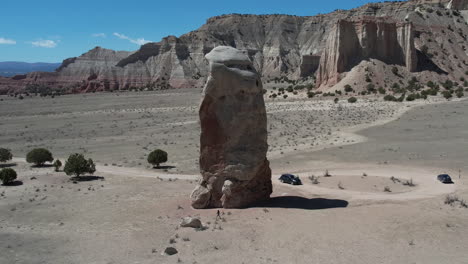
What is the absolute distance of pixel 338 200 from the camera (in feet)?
63.1

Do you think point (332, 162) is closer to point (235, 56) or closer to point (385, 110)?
point (235, 56)

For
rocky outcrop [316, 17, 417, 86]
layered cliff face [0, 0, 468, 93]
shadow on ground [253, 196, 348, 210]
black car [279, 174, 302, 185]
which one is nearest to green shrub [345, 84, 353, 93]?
rocky outcrop [316, 17, 417, 86]

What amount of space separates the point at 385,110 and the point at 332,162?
33325 millimetres

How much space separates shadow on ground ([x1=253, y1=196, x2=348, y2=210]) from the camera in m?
18.2

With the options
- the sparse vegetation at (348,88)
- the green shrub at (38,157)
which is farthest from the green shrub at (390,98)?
the green shrub at (38,157)

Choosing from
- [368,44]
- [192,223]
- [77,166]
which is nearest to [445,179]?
[192,223]

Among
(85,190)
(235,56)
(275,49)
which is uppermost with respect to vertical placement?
(275,49)

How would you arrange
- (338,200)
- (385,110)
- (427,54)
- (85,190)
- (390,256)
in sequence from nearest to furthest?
(390,256), (338,200), (85,190), (385,110), (427,54)

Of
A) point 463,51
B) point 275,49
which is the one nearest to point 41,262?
point 463,51

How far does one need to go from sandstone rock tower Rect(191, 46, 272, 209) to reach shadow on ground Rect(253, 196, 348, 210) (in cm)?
117

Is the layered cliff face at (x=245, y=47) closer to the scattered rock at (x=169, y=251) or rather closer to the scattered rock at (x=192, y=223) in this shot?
the scattered rock at (x=192, y=223)

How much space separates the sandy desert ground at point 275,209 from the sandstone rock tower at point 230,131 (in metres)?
0.94

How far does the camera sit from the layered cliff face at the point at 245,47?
100750 millimetres

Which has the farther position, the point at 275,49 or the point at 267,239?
the point at 275,49
